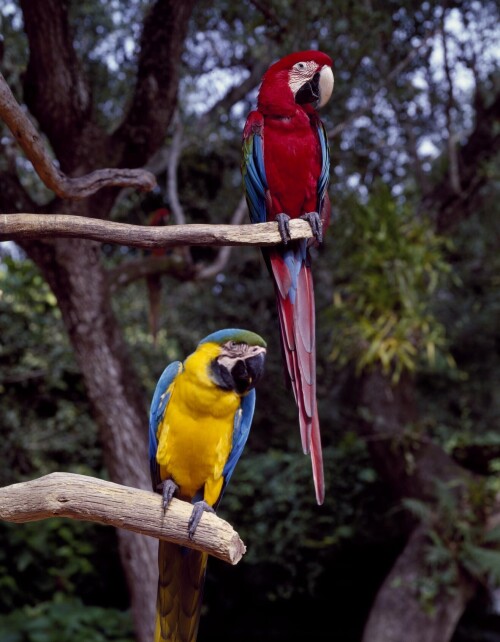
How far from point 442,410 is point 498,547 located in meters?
1.75

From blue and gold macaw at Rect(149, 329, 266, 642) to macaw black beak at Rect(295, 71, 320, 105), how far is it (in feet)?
1.59

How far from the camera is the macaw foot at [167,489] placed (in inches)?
44.1

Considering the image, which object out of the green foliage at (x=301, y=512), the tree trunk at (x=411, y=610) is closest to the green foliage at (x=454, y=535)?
the tree trunk at (x=411, y=610)

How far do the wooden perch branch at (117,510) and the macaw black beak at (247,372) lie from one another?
0.74ft

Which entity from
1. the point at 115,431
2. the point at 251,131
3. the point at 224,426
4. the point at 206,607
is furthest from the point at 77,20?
the point at 206,607

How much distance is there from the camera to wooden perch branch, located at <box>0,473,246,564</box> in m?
1.08

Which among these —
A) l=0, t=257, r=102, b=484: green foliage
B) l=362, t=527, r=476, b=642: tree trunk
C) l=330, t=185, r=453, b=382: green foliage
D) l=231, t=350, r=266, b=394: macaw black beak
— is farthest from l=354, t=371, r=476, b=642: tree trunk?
l=231, t=350, r=266, b=394: macaw black beak

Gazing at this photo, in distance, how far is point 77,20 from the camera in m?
3.14

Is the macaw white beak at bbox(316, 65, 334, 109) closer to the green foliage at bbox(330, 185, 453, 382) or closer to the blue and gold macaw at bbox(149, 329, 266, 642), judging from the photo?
the blue and gold macaw at bbox(149, 329, 266, 642)

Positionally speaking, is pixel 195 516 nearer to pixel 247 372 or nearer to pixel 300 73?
pixel 247 372

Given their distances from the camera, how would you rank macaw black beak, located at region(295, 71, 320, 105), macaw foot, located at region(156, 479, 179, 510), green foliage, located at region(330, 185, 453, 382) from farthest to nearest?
1. green foliage, located at region(330, 185, 453, 382)
2. macaw black beak, located at region(295, 71, 320, 105)
3. macaw foot, located at region(156, 479, 179, 510)

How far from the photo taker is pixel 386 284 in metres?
3.24

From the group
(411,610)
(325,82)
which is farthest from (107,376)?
(411,610)

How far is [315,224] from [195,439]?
435 millimetres
